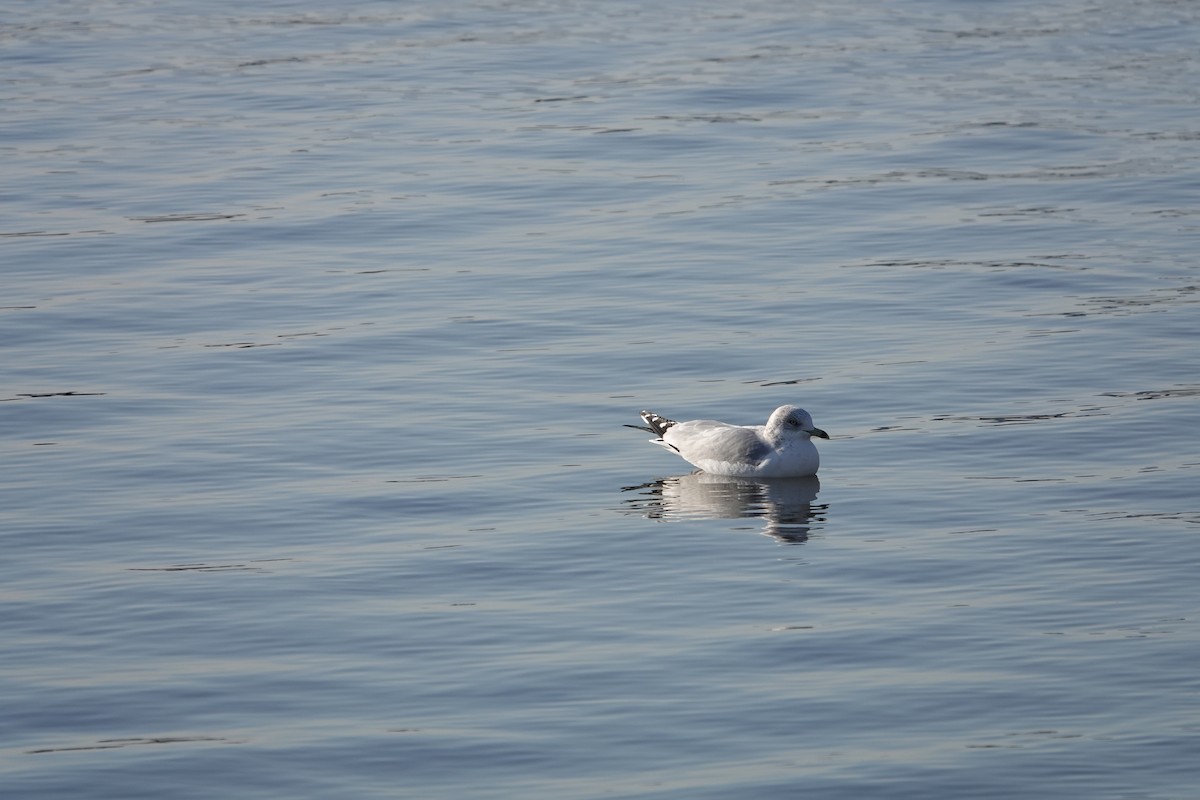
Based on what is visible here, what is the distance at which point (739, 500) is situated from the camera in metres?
18.0

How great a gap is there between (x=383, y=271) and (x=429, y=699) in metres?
13.8

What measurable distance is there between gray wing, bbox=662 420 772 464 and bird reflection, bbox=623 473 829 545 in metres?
0.27

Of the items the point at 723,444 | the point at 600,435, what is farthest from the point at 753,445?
the point at 600,435

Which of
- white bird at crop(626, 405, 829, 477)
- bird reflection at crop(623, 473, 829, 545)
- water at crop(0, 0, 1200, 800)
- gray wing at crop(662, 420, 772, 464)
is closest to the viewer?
water at crop(0, 0, 1200, 800)

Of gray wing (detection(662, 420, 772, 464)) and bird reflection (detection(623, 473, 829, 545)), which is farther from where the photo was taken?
gray wing (detection(662, 420, 772, 464))

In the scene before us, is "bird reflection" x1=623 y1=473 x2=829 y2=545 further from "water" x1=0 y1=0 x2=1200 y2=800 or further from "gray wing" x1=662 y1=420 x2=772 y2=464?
"gray wing" x1=662 y1=420 x2=772 y2=464

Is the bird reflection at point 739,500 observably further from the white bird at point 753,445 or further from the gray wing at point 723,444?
the gray wing at point 723,444

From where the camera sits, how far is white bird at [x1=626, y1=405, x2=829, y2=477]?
18.0 metres

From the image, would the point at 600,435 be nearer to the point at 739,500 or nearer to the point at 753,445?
the point at 753,445

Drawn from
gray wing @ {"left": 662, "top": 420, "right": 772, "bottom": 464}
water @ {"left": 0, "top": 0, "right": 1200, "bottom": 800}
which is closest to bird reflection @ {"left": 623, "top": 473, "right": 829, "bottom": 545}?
water @ {"left": 0, "top": 0, "right": 1200, "bottom": 800}

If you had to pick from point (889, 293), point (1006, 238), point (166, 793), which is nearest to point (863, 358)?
point (889, 293)

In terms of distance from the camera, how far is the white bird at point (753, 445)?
59.2ft

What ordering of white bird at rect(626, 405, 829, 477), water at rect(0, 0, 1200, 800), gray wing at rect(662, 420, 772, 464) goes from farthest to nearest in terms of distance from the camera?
gray wing at rect(662, 420, 772, 464), white bird at rect(626, 405, 829, 477), water at rect(0, 0, 1200, 800)

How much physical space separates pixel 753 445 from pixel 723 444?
0.26 metres
